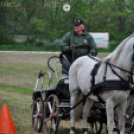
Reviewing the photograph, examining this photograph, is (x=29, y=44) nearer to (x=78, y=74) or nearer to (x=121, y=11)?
(x=121, y=11)

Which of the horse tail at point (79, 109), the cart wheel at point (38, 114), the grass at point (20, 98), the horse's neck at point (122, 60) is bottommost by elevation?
the grass at point (20, 98)

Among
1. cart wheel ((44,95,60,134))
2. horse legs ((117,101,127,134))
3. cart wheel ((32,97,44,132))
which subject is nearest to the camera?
horse legs ((117,101,127,134))

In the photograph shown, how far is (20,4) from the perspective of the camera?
5188cm

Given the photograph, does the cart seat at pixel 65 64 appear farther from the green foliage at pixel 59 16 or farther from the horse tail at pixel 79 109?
the green foliage at pixel 59 16

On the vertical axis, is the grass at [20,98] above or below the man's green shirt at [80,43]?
below

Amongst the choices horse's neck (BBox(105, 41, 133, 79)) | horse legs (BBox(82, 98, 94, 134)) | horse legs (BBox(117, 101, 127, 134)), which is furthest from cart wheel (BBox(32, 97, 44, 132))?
horse's neck (BBox(105, 41, 133, 79))

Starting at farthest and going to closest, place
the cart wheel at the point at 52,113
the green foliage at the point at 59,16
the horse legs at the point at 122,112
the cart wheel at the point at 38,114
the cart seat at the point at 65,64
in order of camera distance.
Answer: the green foliage at the point at 59,16
the cart wheel at the point at 38,114
the cart seat at the point at 65,64
the cart wheel at the point at 52,113
the horse legs at the point at 122,112

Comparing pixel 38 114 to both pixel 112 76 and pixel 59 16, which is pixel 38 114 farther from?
pixel 59 16

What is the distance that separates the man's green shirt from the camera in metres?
7.20

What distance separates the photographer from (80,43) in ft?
23.6

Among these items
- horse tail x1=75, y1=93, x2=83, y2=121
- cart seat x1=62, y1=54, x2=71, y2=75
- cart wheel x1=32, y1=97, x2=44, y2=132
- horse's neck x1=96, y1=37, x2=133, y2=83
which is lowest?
cart wheel x1=32, y1=97, x2=44, y2=132

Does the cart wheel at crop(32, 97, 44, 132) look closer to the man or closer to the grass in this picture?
the grass

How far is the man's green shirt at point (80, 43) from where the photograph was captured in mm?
7195

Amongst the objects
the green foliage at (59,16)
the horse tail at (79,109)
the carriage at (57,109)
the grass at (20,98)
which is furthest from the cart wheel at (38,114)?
the green foliage at (59,16)
